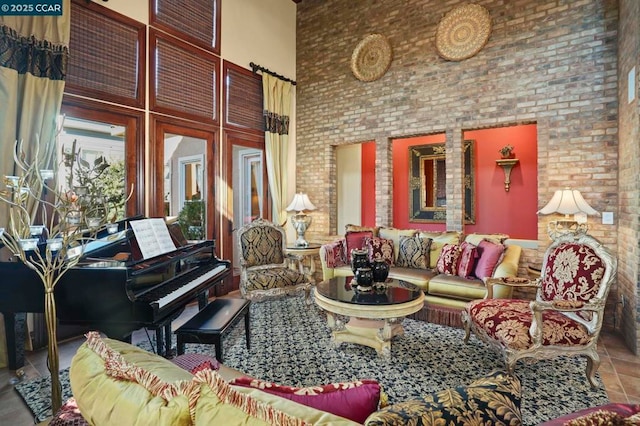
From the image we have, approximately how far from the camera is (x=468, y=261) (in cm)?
382

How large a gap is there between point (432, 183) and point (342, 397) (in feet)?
Result: 18.5

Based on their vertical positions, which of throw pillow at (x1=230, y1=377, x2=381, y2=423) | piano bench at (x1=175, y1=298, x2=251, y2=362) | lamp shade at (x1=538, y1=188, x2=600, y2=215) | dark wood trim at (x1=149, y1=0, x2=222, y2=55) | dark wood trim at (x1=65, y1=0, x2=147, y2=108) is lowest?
piano bench at (x1=175, y1=298, x2=251, y2=362)

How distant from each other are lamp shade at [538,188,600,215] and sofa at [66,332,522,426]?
11.1ft

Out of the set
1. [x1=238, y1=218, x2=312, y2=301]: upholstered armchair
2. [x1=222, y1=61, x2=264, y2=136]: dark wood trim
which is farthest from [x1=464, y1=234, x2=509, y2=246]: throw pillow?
[x1=222, y1=61, x2=264, y2=136]: dark wood trim

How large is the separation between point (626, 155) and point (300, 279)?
3.65 m

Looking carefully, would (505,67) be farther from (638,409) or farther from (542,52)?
(638,409)

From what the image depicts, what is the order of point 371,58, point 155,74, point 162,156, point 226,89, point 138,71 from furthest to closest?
1. point 371,58
2. point 226,89
3. point 162,156
4. point 155,74
5. point 138,71

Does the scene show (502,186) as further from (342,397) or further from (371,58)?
(342,397)

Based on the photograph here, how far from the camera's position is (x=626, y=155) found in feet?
10.7

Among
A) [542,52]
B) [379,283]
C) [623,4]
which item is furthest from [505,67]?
[379,283]

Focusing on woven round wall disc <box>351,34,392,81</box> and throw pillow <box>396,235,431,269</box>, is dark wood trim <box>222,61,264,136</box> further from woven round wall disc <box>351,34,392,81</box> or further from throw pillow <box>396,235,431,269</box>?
throw pillow <box>396,235,431,269</box>

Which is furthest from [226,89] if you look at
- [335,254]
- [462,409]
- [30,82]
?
[462,409]

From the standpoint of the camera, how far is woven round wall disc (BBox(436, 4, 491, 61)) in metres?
4.44

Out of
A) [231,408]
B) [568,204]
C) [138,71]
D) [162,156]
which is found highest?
[138,71]
